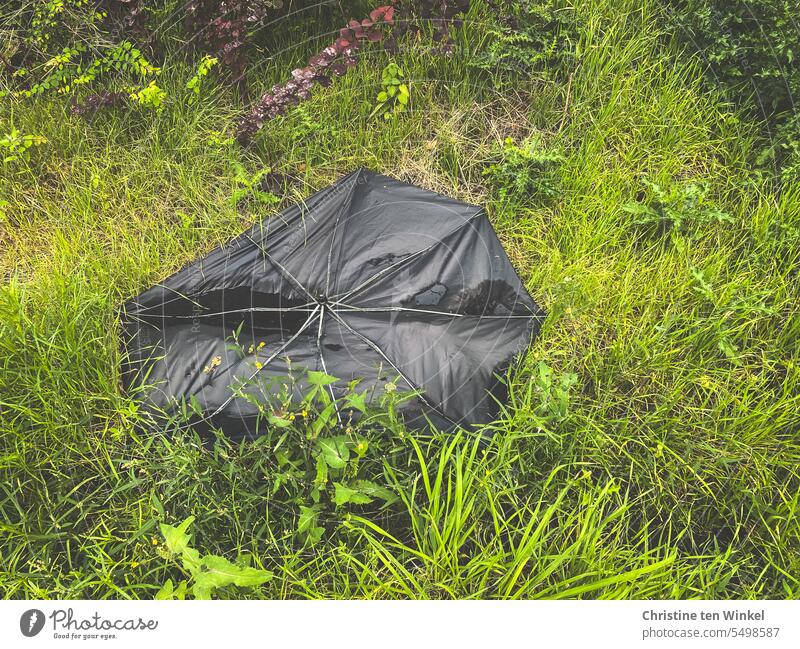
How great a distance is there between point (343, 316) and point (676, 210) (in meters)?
1.69

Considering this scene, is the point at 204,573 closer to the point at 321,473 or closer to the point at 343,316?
the point at 321,473

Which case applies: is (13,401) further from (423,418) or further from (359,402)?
(423,418)

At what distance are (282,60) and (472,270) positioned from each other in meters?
1.78

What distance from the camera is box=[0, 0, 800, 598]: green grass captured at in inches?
67.6

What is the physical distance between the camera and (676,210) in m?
2.40

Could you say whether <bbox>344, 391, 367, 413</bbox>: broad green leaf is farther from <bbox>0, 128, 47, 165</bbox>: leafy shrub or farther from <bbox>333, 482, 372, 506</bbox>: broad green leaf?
<bbox>0, 128, 47, 165</bbox>: leafy shrub

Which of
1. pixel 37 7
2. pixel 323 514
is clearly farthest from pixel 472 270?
pixel 37 7

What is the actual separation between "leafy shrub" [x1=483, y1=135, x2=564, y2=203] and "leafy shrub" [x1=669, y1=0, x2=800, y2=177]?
3.25ft

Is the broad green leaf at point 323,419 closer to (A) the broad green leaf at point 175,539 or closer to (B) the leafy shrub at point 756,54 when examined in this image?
(A) the broad green leaf at point 175,539

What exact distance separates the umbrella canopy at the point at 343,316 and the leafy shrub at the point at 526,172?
1.65 ft

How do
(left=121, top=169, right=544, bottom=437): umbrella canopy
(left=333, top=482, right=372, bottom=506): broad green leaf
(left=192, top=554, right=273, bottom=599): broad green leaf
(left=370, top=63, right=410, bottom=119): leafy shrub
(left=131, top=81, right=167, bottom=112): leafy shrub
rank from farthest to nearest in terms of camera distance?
(left=370, top=63, right=410, bottom=119): leafy shrub → (left=131, top=81, right=167, bottom=112): leafy shrub → (left=121, top=169, right=544, bottom=437): umbrella canopy → (left=333, top=482, right=372, bottom=506): broad green leaf → (left=192, top=554, right=273, bottom=599): broad green leaf

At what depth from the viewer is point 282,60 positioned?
9.29 ft

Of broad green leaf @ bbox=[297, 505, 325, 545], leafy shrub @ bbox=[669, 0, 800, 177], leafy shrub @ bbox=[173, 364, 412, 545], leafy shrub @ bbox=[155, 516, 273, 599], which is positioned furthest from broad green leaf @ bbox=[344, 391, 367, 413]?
leafy shrub @ bbox=[669, 0, 800, 177]

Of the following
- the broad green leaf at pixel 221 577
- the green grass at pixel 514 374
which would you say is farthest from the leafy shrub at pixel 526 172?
the broad green leaf at pixel 221 577
